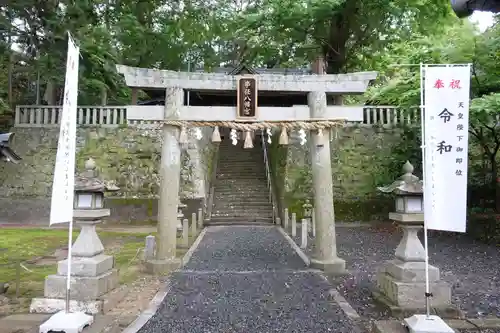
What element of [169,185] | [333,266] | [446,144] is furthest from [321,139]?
[446,144]

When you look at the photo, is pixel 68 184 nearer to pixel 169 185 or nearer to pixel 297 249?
pixel 169 185

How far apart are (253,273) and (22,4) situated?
6348 millimetres

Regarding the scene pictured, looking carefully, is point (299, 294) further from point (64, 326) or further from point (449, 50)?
point (449, 50)

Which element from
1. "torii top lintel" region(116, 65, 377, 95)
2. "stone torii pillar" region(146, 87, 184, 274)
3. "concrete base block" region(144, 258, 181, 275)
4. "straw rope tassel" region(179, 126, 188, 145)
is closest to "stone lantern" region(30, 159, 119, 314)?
"concrete base block" region(144, 258, 181, 275)

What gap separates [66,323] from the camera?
397 cm

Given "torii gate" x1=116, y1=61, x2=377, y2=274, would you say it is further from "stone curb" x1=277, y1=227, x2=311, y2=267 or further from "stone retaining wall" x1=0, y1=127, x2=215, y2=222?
"stone retaining wall" x1=0, y1=127, x2=215, y2=222

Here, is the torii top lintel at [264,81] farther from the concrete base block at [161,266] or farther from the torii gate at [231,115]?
the concrete base block at [161,266]

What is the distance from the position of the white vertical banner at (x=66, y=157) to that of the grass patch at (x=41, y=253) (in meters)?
2.46

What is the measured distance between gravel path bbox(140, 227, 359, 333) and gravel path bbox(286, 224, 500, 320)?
550 millimetres

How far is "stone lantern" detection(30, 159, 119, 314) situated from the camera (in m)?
4.86

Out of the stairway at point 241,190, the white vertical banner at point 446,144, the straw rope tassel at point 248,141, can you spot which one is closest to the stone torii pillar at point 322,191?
the straw rope tassel at point 248,141

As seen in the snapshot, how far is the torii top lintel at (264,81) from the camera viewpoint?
7426mm

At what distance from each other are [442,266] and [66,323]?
749 cm

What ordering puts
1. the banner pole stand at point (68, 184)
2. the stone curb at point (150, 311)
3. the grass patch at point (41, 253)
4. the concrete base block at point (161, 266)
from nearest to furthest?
the banner pole stand at point (68, 184) < the stone curb at point (150, 311) < the grass patch at point (41, 253) < the concrete base block at point (161, 266)
